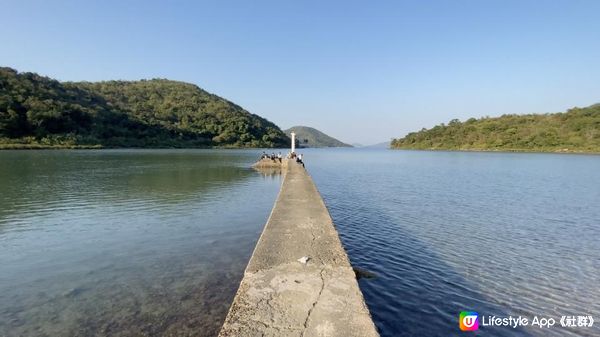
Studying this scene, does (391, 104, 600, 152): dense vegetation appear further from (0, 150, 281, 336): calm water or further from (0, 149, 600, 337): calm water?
(0, 150, 281, 336): calm water

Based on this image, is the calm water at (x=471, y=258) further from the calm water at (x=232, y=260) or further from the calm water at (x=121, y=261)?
the calm water at (x=121, y=261)

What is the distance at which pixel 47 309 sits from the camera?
21.0ft

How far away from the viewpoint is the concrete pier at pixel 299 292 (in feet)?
14.6

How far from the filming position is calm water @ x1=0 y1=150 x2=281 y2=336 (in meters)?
6.05

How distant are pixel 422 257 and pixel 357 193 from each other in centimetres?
1306

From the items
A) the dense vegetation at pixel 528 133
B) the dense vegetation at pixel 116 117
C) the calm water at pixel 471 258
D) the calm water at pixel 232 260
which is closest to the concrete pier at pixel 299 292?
the calm water at pixel 232 260

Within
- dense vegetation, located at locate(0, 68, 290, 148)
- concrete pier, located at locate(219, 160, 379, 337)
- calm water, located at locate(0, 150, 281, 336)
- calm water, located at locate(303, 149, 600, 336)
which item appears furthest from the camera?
dense vegetation, located at locate(0, 68, 290, 148)

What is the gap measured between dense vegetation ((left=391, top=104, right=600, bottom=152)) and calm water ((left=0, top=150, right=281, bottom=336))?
138 m

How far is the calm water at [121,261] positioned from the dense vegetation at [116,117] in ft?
279

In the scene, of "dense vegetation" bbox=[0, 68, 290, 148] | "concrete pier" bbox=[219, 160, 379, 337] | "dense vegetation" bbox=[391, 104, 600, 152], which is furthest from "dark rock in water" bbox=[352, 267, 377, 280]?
"dense vegetation" bbox=[391, 104, 600, 152]

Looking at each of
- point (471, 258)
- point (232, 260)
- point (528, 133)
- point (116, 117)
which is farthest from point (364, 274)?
point (528, 133)

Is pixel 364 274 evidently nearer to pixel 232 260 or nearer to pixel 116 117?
pixel 232 260

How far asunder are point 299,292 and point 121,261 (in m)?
6.20

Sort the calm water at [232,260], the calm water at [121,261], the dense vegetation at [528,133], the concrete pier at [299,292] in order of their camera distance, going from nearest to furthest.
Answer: the concrete pier at [299,292] → the calm water at [121,261] → the calm water at [232,260] → the dense vegetation at [528,133]
